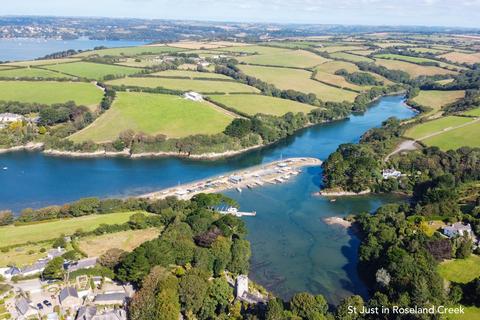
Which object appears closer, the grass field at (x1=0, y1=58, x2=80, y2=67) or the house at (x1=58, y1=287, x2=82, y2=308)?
the house at (x1=58, y1=287, x2=82, y2=308)

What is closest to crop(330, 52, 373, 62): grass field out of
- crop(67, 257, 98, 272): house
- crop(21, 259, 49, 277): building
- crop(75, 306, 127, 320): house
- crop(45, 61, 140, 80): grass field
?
crop(45, 61, 140, 80): grass field

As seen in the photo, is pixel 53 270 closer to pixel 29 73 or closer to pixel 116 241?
pixel 116 241

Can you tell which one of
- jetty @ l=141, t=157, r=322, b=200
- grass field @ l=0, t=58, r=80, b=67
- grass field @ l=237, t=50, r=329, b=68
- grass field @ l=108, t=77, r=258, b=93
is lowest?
jetty @ l=141, t=157, r=322, b=200

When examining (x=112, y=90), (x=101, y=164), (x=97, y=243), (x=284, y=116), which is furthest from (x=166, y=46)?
(x=97, y=243)

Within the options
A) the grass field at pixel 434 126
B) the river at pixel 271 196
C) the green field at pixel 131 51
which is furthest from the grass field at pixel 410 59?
the river at pixel 271 196

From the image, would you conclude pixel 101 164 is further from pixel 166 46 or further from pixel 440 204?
pixel 166 46

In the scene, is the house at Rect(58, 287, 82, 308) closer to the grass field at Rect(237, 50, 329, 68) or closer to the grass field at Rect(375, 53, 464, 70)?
the grass field at Rect(237, 50, 329, 68)

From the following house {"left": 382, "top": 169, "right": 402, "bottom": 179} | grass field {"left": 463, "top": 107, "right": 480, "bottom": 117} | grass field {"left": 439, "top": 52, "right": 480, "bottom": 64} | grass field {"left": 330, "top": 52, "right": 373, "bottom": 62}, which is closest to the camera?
house {"left": 382, "top": 169, "right": 402, "bottom": 179}

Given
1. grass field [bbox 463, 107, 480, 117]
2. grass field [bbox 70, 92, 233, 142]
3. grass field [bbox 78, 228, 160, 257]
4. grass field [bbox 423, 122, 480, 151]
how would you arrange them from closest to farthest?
grass field [bbox 78, 228, 160, 257] < grass field [bbox 423, 122, 480, 151] < grass field [bbox 70, 92, 233, 142] < grass field [bbox 463, 107, 480, 117]
